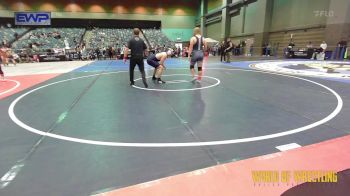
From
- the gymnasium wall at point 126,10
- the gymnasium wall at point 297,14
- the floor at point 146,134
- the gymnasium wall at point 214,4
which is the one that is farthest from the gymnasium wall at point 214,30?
the floor at point 146,134

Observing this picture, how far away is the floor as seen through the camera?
2.51 metres

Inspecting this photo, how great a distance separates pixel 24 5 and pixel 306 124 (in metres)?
44.3

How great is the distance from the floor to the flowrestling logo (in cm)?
2982

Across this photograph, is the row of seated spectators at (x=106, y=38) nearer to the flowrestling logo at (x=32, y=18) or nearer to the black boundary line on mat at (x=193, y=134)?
the flowrestling logo at (x=32, y=18)

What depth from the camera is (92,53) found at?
83.1 feet

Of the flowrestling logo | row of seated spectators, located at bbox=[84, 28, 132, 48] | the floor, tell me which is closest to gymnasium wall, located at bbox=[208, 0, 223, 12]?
row of seated spectators, located at bbox=[84, 28, 132, 48]

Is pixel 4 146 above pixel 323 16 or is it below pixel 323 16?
below

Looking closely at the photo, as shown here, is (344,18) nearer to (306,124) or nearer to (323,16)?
(323,16)

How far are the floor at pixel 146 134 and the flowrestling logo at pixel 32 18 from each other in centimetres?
2982

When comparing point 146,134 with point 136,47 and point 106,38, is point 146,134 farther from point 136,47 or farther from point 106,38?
point 106,38

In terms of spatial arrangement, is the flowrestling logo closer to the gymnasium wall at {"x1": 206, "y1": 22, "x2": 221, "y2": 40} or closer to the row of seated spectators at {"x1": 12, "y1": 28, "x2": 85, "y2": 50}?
the row of seated spectators at {"x1": 12, "y1": 28, "x2": 85, "y2": 50}

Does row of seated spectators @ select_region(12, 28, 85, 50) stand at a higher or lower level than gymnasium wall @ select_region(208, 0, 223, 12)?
lower

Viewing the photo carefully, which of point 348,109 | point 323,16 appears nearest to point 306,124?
point 348,109

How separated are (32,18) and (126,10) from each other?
14.6 metres
